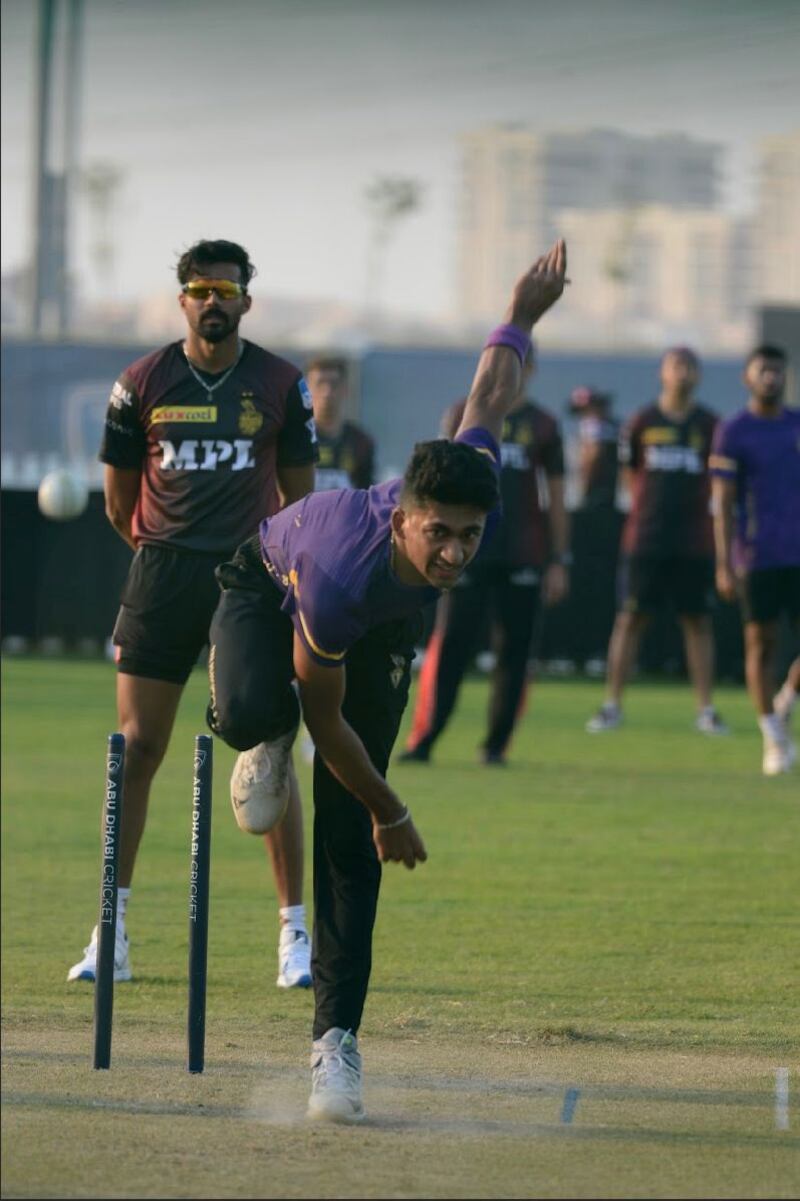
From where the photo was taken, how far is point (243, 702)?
608 cm

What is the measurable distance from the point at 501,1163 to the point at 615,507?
16.7 metres

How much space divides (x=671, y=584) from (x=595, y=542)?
560 centimetres

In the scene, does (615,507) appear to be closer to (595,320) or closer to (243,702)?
(243,702)

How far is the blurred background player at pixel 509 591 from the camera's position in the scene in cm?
1412

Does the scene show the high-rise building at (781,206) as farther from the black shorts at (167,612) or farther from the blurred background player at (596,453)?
the black shorts at (167,612)

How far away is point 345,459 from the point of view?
1466 cm

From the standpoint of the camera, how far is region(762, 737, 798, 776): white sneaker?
14.2m

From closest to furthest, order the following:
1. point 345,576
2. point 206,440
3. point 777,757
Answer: point 345,576, point 206,440, point 777,757

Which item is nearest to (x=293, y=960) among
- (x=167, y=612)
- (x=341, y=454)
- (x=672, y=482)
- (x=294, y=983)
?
(x=294, y=983)

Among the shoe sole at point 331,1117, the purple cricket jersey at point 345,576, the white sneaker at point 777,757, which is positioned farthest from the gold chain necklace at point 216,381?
the white sneaker at point 777,757

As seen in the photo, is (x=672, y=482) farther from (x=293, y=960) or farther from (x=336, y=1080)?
(x=336, y=1080)

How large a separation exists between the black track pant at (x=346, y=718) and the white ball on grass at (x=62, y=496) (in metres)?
15.9

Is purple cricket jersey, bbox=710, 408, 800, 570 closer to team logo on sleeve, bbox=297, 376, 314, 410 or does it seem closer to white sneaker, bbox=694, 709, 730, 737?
white sneaker, bbox=694, 709, 730, 737

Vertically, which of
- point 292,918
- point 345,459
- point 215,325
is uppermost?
point 215,325
